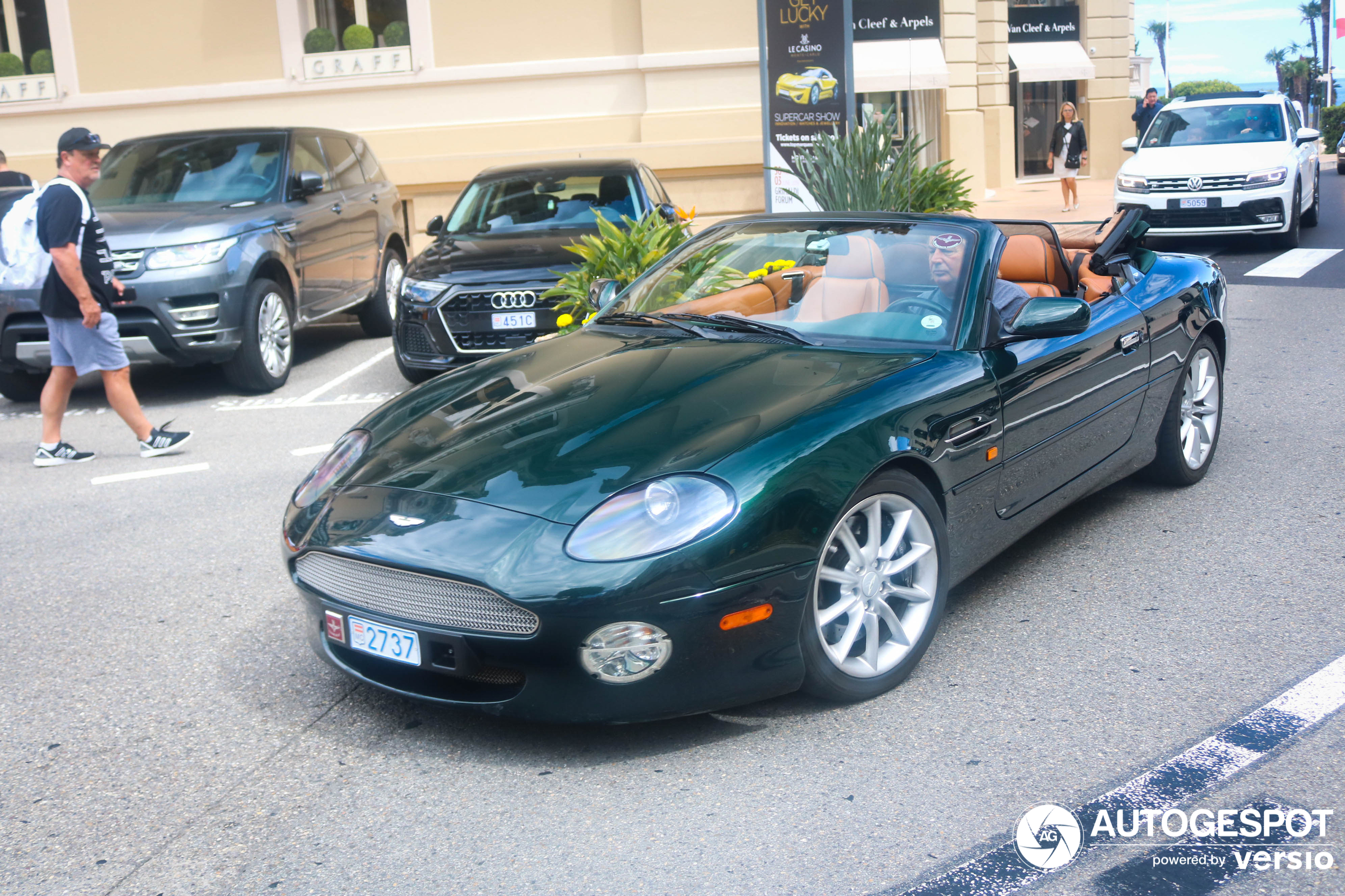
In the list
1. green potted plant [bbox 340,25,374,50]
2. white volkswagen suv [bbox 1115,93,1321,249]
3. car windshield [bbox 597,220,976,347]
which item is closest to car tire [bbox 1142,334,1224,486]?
car windshield [bbox 597,220,976,347]

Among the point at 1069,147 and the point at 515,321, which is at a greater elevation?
the point at 1069,147

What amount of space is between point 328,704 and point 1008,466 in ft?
7.42

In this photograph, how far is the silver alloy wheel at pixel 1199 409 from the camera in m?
5.58

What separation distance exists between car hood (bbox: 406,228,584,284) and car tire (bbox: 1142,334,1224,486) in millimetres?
4181

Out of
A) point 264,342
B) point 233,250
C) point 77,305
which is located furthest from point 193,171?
point 77,305

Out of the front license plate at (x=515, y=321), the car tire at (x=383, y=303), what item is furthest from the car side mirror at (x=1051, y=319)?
the car tire at (x=383, y=303)

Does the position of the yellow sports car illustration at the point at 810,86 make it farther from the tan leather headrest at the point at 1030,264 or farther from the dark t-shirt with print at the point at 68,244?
the tan leather headrest at the point at 1030,264

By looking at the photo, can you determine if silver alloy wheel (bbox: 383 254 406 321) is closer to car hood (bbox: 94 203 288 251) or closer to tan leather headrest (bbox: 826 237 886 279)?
car hood (bbox: 94 203 288 251)

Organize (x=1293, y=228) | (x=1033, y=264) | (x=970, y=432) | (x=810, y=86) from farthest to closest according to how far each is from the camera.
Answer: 1. (x=1293, y=228)
2. (x=810, y=86)
3. (x=1033, y=264)
4. (x=970, y=432)

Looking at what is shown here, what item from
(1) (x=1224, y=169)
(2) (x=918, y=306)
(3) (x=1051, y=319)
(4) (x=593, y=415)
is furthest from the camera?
(1) (x=1224, y=169)

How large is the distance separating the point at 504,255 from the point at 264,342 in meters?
1.91

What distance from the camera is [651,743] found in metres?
3.44

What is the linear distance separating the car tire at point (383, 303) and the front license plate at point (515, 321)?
3208 millimetres

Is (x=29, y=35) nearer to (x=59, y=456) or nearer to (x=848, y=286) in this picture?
(x=59, y=456)
